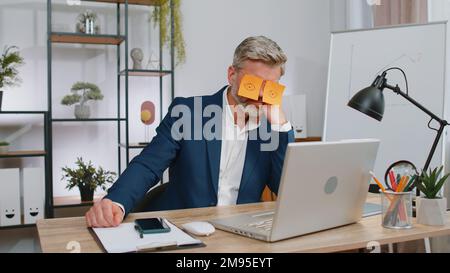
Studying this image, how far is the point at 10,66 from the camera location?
112 inches

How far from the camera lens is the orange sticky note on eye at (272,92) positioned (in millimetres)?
1456

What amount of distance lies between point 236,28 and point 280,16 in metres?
0.42

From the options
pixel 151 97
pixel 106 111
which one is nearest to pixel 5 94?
pixel 106 111

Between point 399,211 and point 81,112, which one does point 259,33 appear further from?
point 399,211

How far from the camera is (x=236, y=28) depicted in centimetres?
354

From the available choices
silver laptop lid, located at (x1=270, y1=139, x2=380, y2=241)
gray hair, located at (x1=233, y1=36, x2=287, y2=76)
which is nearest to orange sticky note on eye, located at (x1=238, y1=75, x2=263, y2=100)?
gray hair, located at (x1=233, y1=36, x2=287, y2=76)

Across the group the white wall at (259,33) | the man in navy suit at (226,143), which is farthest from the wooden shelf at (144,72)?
the man in navy suit at (226,143)

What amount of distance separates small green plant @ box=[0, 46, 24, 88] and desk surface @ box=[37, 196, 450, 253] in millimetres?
1727

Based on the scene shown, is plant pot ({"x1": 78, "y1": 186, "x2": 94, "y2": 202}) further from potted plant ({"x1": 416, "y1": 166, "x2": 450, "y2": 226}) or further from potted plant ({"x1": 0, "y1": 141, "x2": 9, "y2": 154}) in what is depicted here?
potted plant ({"x1": 416, "y1": 166, "x2": 450, "y2": 226})

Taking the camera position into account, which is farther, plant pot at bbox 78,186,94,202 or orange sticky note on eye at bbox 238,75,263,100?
plant pot at bbox 78,186,94,202

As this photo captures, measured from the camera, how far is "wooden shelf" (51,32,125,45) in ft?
9.08

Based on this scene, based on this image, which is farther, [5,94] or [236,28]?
[236,28]

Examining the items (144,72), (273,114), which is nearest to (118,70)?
(144,72)

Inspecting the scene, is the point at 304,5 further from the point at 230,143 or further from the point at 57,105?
the point at 230,143
